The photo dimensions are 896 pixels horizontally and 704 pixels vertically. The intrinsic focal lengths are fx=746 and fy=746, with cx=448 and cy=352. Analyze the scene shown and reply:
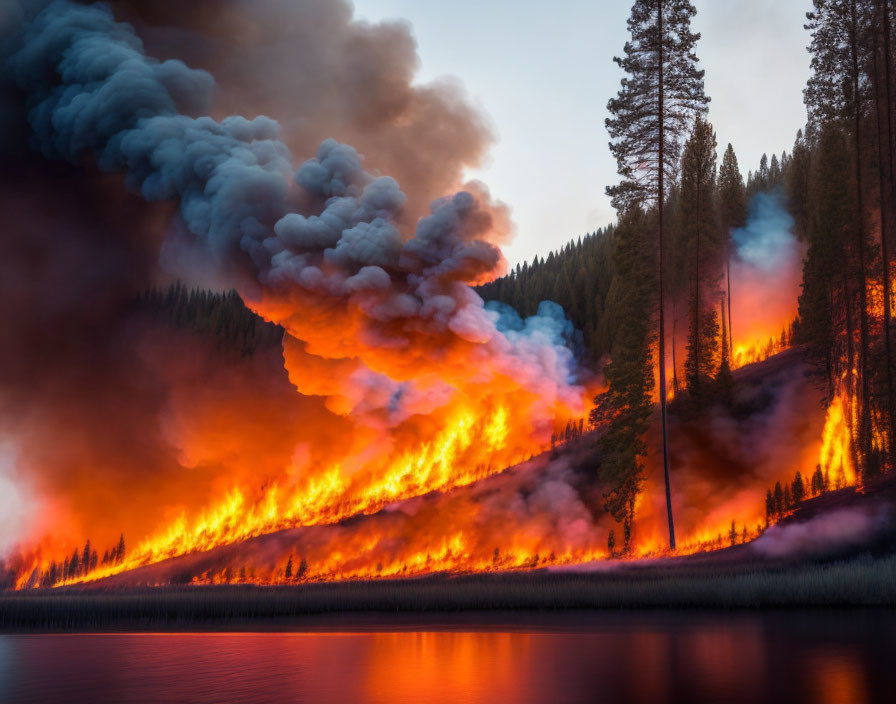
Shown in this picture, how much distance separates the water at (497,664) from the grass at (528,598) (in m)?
2.27

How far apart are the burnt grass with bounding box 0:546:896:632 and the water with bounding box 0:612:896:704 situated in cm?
220

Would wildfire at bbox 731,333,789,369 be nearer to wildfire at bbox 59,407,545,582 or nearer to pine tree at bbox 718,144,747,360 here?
pine tree at bbox 718,144,747,360

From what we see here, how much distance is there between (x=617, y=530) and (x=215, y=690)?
38.1 metres

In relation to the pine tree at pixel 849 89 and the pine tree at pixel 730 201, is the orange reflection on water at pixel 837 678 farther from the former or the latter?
the pine tree at pixel 730 201

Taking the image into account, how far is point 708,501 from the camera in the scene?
50.5 metres

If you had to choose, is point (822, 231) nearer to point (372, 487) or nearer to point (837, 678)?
point (837, 678)

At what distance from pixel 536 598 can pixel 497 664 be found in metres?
17.6

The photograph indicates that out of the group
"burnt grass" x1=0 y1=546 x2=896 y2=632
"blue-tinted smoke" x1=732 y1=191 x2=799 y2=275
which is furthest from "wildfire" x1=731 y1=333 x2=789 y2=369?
"burnt grass" x1=0 y1=546 x2=896 y2=632

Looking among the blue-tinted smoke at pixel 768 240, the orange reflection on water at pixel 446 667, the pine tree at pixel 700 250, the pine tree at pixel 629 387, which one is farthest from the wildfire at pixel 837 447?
the blue-tinted smoke at pixel 768 240

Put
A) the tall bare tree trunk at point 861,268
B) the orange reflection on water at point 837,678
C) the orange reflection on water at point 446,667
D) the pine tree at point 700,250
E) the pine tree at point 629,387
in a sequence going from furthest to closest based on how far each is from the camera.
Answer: the pine tree at point 700,250
the pine tree at point 629,387
the tall bare tree trunk at point 861,268
the orange reflection on water at point 446,667
the orange reflection on water at point 837,678

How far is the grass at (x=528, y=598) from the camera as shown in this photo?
1254 inches

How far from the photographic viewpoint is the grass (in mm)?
31844

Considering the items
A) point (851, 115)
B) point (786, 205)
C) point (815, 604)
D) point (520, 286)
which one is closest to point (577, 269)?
point (520, 286)

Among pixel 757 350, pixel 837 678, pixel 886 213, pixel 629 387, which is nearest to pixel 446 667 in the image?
pixel 837 678
